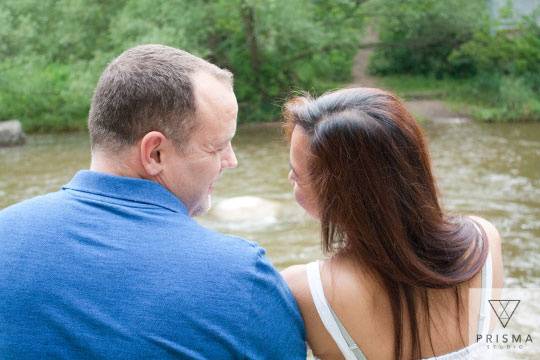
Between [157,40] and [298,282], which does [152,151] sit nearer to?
[298,282]

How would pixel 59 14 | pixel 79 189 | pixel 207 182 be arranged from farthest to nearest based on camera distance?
pixel 59 14 < pixel 207 182 < pixel 79 189

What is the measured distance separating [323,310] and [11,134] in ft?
38.6

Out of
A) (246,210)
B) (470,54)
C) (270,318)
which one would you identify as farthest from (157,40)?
(270,318)

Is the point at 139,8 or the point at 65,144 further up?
the point at 139,8

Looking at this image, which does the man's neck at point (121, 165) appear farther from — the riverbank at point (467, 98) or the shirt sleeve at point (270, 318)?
the riverbank at point (467, 98)

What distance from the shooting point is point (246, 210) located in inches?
297

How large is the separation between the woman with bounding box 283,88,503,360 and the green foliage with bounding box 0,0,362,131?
421 inches

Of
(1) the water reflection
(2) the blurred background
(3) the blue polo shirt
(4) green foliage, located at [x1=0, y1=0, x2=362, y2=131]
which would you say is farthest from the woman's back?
(4) green foliage, located at [x1=0, y1=0, x2=362, y2=131]

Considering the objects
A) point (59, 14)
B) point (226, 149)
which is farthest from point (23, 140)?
point (226, 149)

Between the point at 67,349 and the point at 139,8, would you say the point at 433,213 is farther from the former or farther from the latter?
the point at 139,8

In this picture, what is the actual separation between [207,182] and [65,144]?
37.3 feet

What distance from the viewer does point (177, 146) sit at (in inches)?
61.3

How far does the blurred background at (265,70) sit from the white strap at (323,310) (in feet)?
22.6

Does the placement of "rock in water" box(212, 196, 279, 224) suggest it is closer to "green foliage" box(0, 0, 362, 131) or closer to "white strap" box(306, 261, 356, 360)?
"green foliage" box(0, 0, 362, 131)
